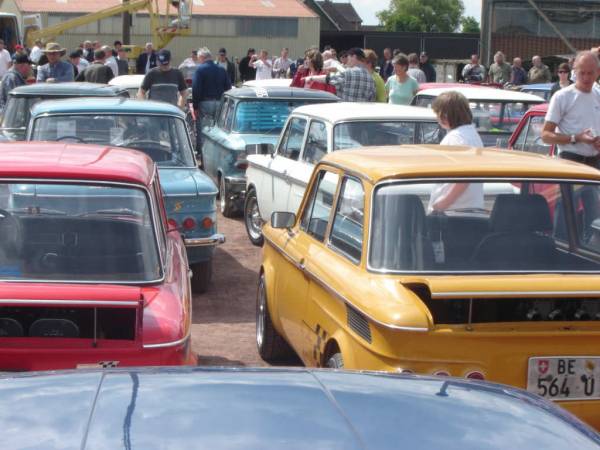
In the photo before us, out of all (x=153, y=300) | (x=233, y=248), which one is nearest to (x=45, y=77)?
(x=233, y=248)

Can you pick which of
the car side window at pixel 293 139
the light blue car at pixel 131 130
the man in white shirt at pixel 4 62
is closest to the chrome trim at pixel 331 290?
the light blue car at pixel 131 130

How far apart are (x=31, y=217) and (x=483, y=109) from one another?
338 inches

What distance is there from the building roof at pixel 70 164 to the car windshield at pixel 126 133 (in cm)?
335

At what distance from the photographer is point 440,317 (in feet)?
15.5

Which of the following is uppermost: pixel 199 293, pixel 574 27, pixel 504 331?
pixel 574 27

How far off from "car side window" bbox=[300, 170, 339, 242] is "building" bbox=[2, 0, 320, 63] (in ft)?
179

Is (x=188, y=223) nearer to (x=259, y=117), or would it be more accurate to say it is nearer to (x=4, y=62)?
(x=259, y=117)

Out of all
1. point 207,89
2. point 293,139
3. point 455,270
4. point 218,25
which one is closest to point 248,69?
point 207,89

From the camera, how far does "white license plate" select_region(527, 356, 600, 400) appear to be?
4633mm

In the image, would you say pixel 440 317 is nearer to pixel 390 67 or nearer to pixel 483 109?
pixel 483 109

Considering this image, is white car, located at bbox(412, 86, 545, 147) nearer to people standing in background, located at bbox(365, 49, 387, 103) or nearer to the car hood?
people standing in background, located at bbox(365, 49, 387, 103)

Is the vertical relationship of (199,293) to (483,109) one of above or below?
below

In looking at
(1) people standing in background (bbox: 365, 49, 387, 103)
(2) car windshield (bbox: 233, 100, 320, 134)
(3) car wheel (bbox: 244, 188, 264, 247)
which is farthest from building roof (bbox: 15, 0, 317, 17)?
(3) car wheel (bbox: 244, 188, 264, 247)

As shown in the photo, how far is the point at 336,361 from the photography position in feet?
16.8
